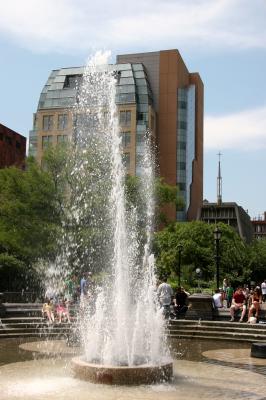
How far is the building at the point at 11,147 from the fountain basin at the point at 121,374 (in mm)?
70190

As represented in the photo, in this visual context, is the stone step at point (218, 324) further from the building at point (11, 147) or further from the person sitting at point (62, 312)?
the building at point (11, 147)

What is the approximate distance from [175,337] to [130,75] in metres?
77.1

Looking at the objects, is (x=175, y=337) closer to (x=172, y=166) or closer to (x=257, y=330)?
(x=257, y=330)

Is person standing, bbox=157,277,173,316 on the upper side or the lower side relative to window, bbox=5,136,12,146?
lower

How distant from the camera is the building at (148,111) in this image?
8894 cm

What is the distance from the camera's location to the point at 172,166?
92938mm

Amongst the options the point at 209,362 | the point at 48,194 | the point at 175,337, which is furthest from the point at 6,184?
the point at 209,362

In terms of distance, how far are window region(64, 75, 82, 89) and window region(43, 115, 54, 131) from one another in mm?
5900

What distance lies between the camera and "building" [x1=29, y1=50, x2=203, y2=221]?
8894 centimetres

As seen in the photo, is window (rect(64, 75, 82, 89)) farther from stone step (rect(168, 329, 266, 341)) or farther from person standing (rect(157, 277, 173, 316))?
stone step (rect(168, 329, 266, 341))

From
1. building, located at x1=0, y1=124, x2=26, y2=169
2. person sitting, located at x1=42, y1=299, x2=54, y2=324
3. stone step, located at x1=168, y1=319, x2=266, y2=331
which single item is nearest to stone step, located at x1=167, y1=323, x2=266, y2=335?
stone step, located at x1=168, y1=319, x2=266, y2=331

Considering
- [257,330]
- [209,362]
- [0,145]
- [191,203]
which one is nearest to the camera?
[209,362]

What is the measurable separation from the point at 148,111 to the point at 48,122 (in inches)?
634

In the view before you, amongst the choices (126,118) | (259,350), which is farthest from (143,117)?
(259,350)
